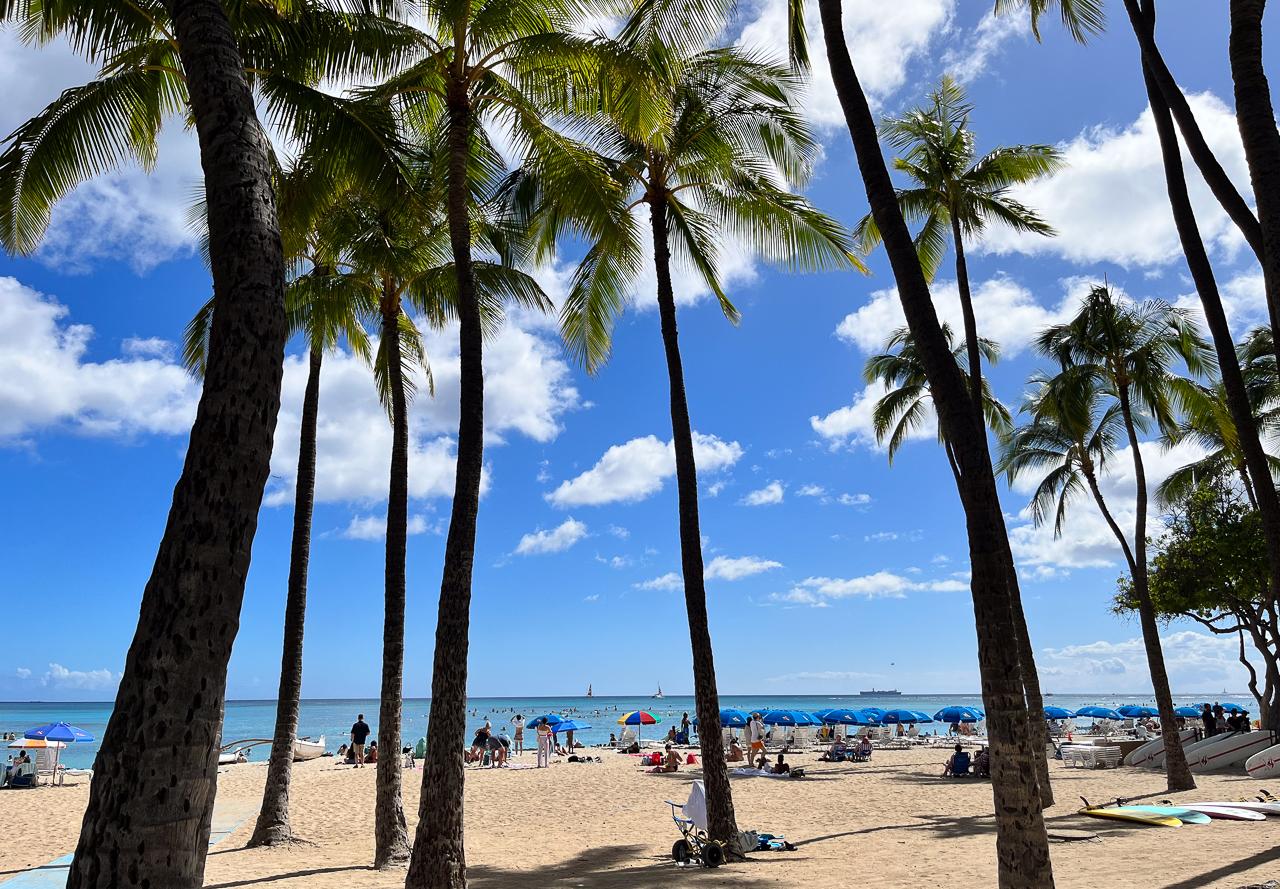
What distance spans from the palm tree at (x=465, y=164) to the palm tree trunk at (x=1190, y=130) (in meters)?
5.54

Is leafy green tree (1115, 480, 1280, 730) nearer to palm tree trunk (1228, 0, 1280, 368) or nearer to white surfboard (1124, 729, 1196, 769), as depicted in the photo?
white surfboard (1124, 729, 1196, 769)

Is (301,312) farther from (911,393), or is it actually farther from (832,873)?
(911,393)

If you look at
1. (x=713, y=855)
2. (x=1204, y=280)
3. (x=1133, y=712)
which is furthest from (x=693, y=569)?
(x=1133, y=712)

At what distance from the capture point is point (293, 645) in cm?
1281

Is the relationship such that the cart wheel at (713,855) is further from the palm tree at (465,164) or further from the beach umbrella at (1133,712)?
the beach umbrella at (1133,712)

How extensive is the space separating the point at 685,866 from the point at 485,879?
8.04 feet

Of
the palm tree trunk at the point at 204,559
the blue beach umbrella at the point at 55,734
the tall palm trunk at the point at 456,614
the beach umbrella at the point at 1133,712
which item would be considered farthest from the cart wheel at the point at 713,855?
the beach umbrella at the point at 1133,712

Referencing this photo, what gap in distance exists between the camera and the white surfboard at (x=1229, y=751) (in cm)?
2177

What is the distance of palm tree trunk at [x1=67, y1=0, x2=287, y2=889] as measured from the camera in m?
3.26

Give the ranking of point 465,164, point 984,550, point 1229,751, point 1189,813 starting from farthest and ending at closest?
point 1229,751 → point 1189,813 → point 465,164 → point 984,550

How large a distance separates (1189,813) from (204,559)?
13.9 m

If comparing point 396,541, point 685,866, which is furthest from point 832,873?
point 396,541

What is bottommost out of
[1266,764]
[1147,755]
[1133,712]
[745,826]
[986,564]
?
[745,826]

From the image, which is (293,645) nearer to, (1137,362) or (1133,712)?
(1137,362)
